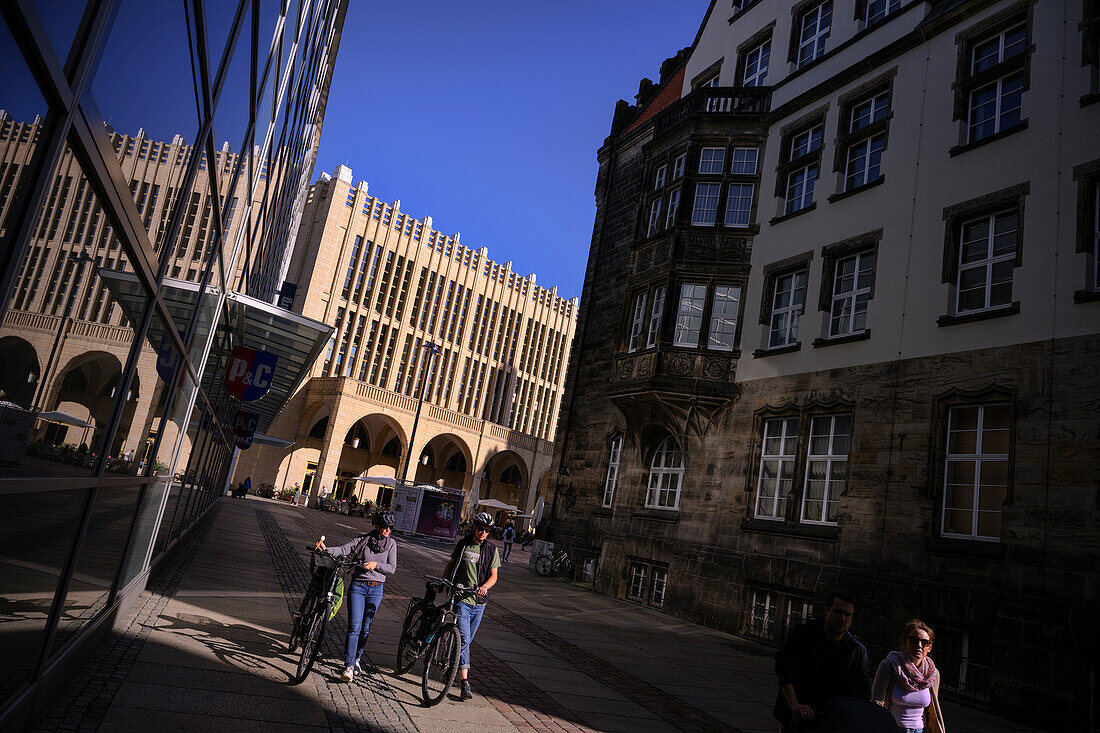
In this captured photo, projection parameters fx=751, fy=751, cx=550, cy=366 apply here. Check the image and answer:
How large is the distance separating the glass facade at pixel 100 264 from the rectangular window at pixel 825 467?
11.7 m

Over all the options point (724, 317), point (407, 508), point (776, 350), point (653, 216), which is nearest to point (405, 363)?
point (407, 508)

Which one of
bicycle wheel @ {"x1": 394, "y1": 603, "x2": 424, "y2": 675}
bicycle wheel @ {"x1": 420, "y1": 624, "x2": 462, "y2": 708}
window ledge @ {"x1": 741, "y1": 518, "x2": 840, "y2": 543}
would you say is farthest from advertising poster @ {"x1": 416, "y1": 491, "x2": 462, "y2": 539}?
bicycle wheel @ {"x1": 420, "y1": 624, "x2": 462, "y2": 708}

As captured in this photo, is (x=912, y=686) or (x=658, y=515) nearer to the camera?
(x=912, y=686)

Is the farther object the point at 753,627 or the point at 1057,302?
the point at 753,627

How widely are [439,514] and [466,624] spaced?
28.5 meters

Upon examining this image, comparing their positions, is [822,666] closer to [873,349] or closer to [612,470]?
[873,349]

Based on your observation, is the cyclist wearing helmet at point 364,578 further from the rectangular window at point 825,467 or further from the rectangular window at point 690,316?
the rectangular window at point 690,316

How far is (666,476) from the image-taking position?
64.2 ft

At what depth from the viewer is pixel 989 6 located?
1385 cm

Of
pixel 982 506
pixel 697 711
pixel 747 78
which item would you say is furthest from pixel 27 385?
pixel 747 78

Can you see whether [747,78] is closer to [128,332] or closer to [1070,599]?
[1070,599]

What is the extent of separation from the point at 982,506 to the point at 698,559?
21.4 ft

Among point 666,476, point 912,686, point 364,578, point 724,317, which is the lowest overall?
point 364,578

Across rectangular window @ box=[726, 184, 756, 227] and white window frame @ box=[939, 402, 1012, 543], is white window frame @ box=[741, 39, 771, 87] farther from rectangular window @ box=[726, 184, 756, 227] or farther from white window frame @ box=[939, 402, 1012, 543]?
white window frame @ box=[939, 402, 1012, 543]
